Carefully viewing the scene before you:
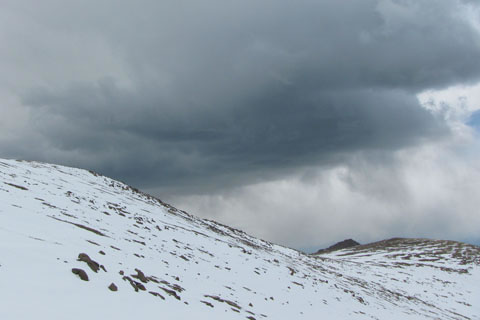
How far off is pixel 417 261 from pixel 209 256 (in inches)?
2565

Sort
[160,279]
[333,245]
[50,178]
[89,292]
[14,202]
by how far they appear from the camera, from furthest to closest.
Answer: [333,245] → [50,178] → [14,202] → [160,279] → [89,292]

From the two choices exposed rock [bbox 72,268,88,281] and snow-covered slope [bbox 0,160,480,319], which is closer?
snow-covered slope [bbox 0,160,480,319]

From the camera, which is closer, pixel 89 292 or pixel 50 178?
pixel 89 292

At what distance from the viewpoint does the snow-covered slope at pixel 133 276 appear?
34.7 feet

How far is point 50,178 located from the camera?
37.2 meters

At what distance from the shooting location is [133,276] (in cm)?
1456

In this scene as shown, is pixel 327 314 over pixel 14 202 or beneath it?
beneath

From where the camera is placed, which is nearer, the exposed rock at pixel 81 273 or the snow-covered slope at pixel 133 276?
the snow-covered slope at pixel 133 276

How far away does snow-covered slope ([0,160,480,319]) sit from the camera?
34.7ft

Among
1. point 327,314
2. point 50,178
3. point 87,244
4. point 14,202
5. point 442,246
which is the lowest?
point 327,314

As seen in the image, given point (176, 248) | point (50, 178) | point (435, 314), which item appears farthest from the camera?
point (50, 178)

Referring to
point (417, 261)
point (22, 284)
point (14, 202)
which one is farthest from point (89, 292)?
point (417, 261)

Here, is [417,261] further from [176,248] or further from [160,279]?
[160,279]

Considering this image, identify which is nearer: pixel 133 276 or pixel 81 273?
pixel 81 273
